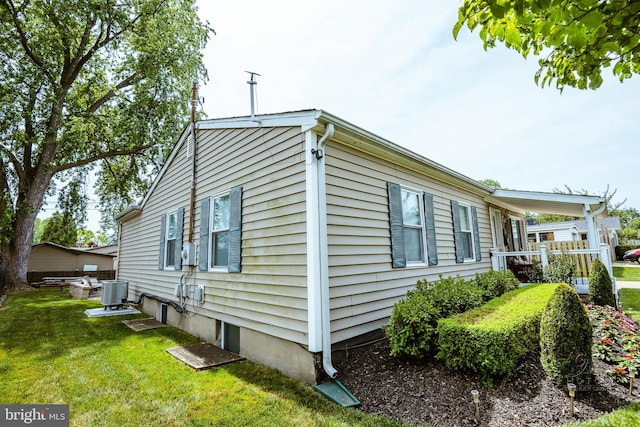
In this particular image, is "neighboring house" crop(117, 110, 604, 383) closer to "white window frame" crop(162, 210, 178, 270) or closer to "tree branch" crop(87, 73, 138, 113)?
"white window frame" crop(162, 210, 178, 270)

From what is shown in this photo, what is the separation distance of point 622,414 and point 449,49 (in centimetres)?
628

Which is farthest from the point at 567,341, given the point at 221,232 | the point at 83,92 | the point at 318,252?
the point at 83,92

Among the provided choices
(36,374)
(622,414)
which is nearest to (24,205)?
(36,374)

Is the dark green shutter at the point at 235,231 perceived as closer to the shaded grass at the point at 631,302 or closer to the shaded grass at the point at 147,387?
the shaded grass at the point at 147,387

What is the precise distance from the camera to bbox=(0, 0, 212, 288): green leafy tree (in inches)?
571

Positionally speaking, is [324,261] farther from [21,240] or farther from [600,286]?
[21,240]

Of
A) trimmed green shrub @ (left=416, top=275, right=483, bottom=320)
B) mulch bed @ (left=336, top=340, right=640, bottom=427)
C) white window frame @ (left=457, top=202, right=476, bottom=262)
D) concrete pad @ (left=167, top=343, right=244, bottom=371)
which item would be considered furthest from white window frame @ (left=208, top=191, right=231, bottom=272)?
white window frame @ (left=457, top=202, right=476, bottom=262)

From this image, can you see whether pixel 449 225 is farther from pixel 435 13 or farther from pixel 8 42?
pixel 8 42

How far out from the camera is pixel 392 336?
4.12 metres

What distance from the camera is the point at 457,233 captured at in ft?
24.4

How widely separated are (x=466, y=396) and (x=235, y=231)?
155 inches

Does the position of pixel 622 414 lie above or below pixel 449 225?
below

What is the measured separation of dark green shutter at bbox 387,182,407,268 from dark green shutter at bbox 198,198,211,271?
3499mm

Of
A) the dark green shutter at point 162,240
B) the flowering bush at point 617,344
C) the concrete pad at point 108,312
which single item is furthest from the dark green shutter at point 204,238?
the flowering bush at point 617,344
